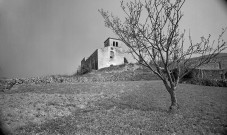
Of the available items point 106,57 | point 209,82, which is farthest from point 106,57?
point 209,82

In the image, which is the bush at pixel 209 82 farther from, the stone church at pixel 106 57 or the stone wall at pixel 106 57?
the stone wall at pixel 106 57

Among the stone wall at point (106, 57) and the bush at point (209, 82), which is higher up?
the stone wall at point (106, 57)

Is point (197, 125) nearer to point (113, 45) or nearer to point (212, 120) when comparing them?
point (212, 120)

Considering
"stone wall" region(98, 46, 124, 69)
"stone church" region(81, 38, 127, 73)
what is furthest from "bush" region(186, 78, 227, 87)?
"stone wall" region(98, 46, 124, 69)

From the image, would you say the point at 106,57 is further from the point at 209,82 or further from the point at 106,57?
the point at 209,82

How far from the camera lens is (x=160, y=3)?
42.9 feet

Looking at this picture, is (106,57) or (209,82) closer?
(209,82)

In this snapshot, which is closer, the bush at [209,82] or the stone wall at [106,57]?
the bush at [209,82]

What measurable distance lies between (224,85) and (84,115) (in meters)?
29.6

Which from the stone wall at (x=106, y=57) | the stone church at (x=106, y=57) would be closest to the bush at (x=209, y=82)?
the stone church at (x=106, y=57)

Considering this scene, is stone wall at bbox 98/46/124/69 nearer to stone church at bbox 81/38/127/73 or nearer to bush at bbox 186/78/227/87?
stone church at bbox 81/38/127/73

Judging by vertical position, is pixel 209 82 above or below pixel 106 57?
below

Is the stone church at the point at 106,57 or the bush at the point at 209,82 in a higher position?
the stone church at the point at 106,57

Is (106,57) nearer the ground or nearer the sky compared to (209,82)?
nearer the sky
